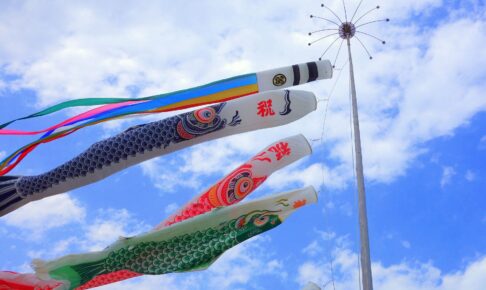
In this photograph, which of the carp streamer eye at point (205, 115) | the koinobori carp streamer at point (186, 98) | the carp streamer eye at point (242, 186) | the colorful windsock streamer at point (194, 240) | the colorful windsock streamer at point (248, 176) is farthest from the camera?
the koinobori carp streamer at point (186, 98)

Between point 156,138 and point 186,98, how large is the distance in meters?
1.53

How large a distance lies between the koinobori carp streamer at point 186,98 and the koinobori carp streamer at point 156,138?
0.66 meters

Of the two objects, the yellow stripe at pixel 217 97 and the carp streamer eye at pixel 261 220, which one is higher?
the yellow stripe at pixel 217 97

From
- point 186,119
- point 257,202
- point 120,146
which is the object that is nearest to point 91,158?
point 120,146

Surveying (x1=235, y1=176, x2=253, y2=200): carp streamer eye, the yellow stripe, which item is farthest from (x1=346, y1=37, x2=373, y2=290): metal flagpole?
the yellow stripe

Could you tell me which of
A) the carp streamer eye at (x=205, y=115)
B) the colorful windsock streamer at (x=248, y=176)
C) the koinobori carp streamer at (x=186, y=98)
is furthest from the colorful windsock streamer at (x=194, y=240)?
the koinobori carp streamer at (x=186, y=98)

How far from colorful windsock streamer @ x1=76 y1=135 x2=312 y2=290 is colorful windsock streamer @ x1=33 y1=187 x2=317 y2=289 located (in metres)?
1.34

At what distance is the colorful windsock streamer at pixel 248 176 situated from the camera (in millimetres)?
10156

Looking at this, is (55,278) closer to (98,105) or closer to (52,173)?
(52,173)

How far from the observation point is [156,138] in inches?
385

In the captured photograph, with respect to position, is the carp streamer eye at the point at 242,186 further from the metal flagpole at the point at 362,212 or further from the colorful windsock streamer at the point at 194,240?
the metal flagpole at the point at 362,212

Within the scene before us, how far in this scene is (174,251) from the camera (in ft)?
28.5

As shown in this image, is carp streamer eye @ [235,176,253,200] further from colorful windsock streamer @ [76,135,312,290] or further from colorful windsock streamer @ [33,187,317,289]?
colorful windsock streamer @ [33,187,317,289]

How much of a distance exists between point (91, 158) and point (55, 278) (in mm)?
2082
